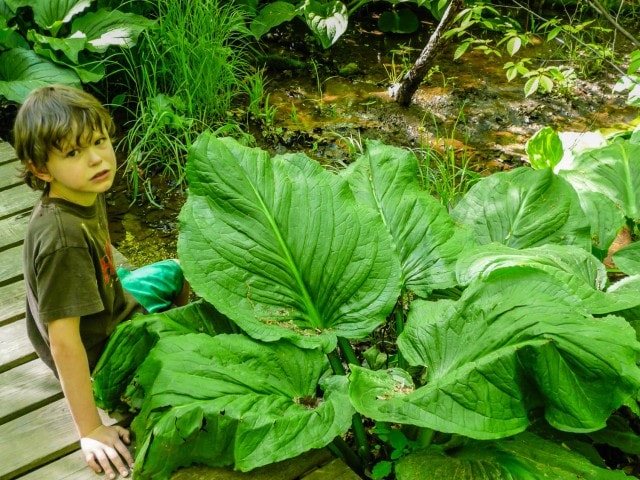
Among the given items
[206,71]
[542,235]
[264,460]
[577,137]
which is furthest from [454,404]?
[206,71]

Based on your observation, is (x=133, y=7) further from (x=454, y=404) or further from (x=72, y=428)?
(x=454, y=404)

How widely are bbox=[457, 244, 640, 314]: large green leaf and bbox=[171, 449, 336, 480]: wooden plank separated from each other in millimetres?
601

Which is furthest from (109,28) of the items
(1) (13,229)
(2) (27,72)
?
(1) (13,229)

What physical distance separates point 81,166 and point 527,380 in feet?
3.94

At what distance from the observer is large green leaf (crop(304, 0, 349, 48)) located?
14.4ft

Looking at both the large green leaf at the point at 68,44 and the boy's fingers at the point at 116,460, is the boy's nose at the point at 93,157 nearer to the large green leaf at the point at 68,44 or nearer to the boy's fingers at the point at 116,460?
the boy's fingers at the point at 116,460

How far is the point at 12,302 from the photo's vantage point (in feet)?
8.04

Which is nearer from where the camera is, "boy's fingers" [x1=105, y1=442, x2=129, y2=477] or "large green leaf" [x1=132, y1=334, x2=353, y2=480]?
"large green leaf" [x1=132, y1=334, x2=353, y2=480]

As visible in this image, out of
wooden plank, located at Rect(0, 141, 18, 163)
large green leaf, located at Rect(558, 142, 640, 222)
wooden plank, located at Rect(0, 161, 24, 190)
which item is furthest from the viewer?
wooden plank, located at Rect(0, 141, 18, 163)

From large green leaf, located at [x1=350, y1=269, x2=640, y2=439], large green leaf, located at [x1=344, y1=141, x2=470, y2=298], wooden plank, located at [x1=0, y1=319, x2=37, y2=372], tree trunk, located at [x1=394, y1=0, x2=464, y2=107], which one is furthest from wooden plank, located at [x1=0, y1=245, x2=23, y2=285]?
tree trunk, located at [x1=394, y1=0, x2=464, y2=107]

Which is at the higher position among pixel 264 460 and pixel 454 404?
pixel 454 404

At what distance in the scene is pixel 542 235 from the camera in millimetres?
2268

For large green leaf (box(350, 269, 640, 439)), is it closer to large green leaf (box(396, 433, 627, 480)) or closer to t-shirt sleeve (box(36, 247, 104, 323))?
large green leaf (box(396, 433, 627, 480))

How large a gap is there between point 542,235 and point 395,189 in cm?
49
